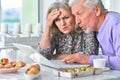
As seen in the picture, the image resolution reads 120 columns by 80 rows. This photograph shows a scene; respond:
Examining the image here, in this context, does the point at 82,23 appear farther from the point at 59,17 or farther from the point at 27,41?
the point at 27,41

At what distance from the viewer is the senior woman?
2.10 metres

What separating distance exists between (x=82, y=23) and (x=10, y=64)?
22.0 inches

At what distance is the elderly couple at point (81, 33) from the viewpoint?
1798mm

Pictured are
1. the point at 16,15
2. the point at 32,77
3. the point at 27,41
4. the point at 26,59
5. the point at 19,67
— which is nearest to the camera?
the point at 32,77

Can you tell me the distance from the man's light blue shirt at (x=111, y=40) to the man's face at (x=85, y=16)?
6 centimetres

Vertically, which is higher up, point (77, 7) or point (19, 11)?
point (19, 11)

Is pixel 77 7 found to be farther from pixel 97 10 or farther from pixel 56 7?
pixel 56 7

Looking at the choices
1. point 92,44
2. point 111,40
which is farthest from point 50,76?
point 92,44

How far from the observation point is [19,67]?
1.57 meters

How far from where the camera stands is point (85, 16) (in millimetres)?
1858

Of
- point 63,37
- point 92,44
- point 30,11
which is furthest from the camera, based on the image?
point 30,11

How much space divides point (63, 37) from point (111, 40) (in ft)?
1.54

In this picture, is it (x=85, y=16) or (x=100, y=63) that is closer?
(x=100, y=63)

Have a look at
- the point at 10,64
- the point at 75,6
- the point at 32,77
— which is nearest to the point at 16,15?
the point at 75,6
